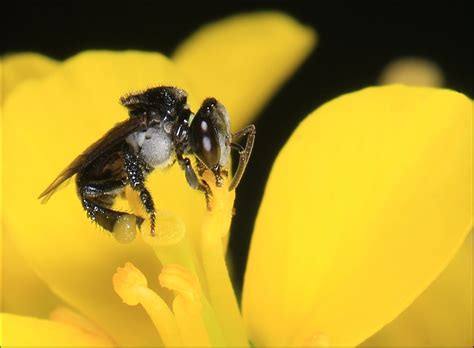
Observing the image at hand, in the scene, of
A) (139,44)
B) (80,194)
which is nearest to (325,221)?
(80,194)

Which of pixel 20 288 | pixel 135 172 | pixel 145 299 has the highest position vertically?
pixel 135 172

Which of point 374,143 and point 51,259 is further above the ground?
point 374,143

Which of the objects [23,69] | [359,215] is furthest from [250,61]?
[359,215]

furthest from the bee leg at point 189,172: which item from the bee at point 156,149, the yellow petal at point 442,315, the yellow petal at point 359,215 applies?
the yellow petal at point 442,315

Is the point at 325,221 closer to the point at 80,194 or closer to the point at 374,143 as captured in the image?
the point at 374,143

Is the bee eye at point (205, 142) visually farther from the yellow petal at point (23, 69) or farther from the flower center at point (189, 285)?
the yellow petal at point (23, 69)

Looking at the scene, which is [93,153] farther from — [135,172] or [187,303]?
[187,303]

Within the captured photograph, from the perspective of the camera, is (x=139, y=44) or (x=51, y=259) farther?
(x=139, y=44)
